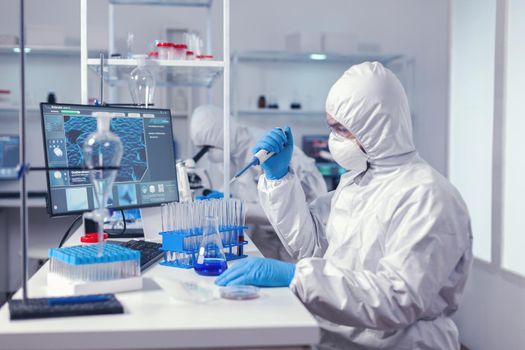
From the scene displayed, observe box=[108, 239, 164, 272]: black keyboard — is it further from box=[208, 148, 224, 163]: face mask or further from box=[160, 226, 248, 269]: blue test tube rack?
box=[208, 148, 224, 163]: face mask

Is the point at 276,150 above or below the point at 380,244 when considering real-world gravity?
above

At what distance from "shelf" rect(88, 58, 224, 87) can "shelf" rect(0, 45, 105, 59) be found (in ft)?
4.67

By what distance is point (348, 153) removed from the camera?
1.73m

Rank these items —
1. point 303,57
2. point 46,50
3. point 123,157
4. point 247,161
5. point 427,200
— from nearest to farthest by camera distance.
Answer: point 427,200 < point 123,157 < point 247,161 < point 46,50 < point 303,57

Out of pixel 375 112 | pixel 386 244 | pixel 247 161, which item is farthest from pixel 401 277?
pixel 247 161

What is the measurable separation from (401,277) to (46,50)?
390 centimetres

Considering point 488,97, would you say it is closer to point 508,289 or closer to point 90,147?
point 508,289

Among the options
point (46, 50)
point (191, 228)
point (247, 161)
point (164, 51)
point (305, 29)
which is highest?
point (305, 29)

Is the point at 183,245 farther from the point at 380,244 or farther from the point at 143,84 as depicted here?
the point at 143,84

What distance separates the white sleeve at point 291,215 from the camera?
1.97 m

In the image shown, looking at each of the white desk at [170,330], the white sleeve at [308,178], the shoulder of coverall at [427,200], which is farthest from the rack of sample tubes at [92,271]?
the white sleeve at [308,178]

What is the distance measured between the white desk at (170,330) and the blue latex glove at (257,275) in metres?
0.19

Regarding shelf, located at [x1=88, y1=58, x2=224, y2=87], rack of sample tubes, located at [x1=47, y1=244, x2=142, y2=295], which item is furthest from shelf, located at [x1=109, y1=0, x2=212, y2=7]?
rack of sample tubes, located at [x1=47, y1=244, x2=142, y2=295]

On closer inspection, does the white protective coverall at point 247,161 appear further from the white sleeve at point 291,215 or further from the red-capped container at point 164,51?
the white sleeve at point 291,215
